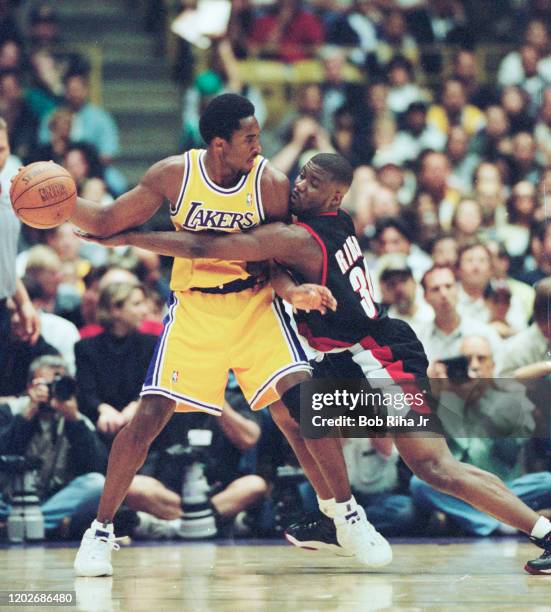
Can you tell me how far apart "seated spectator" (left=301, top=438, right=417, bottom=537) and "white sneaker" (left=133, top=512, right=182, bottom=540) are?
2.23 feet

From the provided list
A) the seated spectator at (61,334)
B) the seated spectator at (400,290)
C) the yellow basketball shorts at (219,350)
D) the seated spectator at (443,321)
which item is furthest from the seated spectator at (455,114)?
the yellow basketball shorts at (219,350)

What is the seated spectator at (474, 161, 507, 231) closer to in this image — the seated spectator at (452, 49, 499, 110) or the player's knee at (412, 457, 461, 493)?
the seated spectator at (452, 49, 499, 110)

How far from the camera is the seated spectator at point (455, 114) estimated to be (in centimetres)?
1068

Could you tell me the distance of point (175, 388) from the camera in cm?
499

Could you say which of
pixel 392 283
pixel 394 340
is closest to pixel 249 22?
pixel 392 283

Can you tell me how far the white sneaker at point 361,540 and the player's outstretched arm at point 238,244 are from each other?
1.08m

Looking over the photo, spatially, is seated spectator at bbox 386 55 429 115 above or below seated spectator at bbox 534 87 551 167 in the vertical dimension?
above

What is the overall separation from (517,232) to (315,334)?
13.9 feet

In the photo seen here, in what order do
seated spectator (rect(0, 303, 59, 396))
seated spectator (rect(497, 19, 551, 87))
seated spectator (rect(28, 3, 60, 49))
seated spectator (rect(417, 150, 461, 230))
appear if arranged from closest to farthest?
1. seated spectator (rect(0, 303, 59, 396))
2. seated spectator (rect(417, 150, 461, 230))
3. seated spectator (rect(28, 3, 60, 49))
4. seated spectator (rect(497, 19, 551, 87))

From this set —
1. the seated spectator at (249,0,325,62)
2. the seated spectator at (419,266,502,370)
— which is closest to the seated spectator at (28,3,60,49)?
the seated spectator at (249,0,325,62)

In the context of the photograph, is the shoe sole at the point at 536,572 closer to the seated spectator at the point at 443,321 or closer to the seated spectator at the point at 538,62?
the seated spectator at the point at 443,321

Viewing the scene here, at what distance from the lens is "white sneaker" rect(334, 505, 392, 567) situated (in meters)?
5.05

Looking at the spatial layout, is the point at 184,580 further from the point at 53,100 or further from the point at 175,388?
the point at 53,100

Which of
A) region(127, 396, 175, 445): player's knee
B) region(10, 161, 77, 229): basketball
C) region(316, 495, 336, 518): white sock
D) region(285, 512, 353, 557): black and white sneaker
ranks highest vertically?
region(10, 161, 77, 229): basketball
